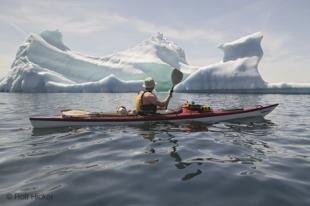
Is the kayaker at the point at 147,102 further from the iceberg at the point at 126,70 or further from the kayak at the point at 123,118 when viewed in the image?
the iceberg at the point at 126,70

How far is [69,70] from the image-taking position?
62875mm

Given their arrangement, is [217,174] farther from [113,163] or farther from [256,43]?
[256,43]

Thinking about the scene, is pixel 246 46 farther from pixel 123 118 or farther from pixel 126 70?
pixel 123 118

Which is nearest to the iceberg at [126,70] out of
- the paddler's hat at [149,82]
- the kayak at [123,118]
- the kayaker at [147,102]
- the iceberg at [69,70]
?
the iceberg at [69,70]

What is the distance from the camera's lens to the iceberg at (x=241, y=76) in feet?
150

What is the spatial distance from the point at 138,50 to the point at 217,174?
7466 centimetres

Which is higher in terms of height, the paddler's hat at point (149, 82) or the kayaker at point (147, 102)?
the paddler's hat at point (149, 82)

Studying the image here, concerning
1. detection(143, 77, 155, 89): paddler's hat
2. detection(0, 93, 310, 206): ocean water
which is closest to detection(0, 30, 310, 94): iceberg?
detection(143, 77, 155, 89): paddler's hat

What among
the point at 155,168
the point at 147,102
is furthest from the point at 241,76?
the point at 155,168

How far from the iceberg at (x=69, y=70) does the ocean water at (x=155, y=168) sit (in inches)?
1743

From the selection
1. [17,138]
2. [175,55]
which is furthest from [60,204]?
[175,55]

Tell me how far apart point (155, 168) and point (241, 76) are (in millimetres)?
A: 42783

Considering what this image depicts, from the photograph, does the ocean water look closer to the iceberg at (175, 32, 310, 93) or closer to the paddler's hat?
the paddler's hat

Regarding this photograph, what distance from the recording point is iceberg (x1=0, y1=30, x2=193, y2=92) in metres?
53.7
